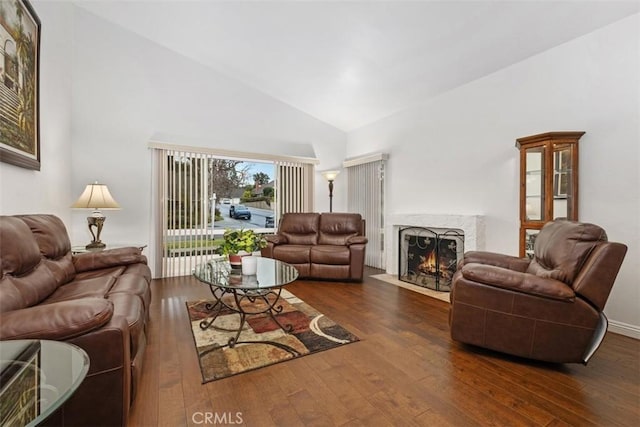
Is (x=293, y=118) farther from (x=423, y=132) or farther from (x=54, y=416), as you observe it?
(x=54, y=416)

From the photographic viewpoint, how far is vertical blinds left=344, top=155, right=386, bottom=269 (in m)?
5.05

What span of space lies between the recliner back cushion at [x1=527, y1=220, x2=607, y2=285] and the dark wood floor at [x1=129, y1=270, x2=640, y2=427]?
2.09 feet

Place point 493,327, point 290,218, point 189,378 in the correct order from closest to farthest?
1. point 189,378
2. point 493,327
3. point 290,218

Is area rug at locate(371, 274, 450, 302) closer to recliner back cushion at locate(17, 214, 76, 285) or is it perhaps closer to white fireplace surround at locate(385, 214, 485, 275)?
white fireplace surround at locate(385, 214, 485, 275)

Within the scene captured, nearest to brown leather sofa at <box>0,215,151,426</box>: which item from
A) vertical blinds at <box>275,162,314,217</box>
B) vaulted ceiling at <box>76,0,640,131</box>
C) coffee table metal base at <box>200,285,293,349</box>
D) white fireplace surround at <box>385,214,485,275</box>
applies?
coffee table metal base at <box>200,285,293,349</box>

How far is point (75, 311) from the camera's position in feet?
3.77

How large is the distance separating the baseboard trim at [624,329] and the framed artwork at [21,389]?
3726 millimetres

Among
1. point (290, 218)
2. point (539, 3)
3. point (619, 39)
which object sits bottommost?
point (290, 218)

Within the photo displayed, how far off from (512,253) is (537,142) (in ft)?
3.87

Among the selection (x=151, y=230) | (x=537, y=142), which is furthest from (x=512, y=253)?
(x=151, y=230)

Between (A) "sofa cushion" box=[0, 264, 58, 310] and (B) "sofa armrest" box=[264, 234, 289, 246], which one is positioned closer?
(A) "sofa cushion" box=[0, 264, 58, 310]

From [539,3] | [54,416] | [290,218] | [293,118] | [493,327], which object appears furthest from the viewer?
[293,118]

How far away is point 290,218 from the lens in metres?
4.91

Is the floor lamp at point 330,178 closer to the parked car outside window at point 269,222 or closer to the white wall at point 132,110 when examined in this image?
the parked car outside window at point 269,222
